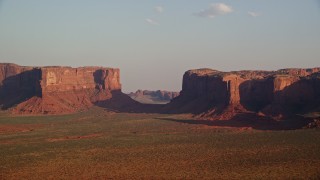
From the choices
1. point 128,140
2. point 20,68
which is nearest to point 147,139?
point 128,140

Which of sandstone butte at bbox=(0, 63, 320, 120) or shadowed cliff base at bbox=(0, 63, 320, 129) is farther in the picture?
sandstone butte at bbox=(0, 63, 320, 120)

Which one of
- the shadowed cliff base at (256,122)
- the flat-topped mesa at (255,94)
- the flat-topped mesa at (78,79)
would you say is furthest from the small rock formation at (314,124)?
the flat-topped mesa at (78,79)

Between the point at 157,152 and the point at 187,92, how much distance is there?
6873 centimetres

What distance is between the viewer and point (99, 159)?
5334 centimetres

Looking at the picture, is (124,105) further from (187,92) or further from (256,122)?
(256,122)

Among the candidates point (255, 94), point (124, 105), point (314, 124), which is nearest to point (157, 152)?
point (314, 124)

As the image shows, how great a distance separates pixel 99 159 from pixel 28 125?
43802mm

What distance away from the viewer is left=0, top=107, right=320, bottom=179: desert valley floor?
1772 inches

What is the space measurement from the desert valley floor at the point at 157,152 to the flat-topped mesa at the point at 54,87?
29514 millimetres

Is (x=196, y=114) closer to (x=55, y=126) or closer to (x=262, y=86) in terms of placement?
(x=262, y=86)


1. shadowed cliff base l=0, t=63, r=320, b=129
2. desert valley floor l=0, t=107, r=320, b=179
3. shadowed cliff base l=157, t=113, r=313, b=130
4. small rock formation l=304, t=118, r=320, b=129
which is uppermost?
shadowed cliff base l=0, t=63, r=320, b=129

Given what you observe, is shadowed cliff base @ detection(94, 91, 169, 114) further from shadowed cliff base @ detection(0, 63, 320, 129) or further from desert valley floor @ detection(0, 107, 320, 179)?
desert valley floor @ detection(0, 107, 320, 179)

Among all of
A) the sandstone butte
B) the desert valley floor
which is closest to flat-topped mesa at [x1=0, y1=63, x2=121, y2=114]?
the sandstone butte

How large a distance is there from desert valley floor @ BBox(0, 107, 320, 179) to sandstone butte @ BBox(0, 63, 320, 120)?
13477 millimetres
